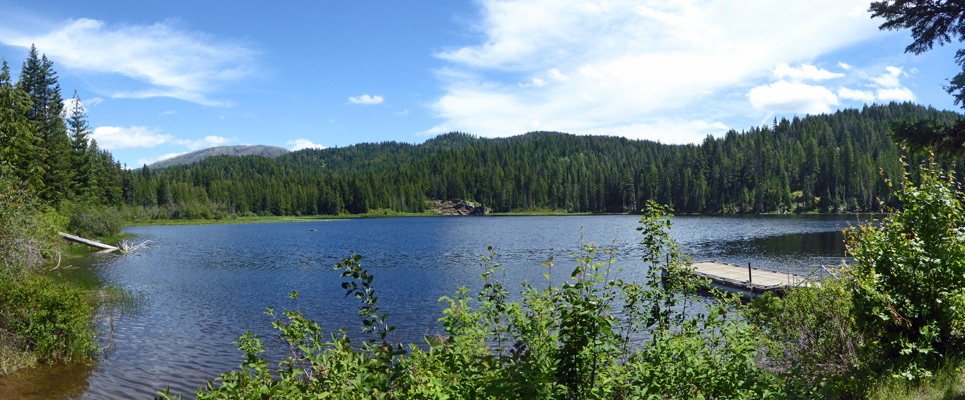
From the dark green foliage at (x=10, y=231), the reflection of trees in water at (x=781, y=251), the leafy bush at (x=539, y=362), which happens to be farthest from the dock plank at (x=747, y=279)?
the dark green foliage at (x=10, y=231)

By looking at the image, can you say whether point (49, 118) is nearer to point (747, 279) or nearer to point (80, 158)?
point (80, 158)

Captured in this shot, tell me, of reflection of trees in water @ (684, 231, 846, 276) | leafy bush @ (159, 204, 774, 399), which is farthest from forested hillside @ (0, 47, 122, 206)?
reflection of trees in water @ (684, 231, 846, 276)

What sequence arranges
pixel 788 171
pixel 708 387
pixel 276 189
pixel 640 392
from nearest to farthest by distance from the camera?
pixel 640 392 → pixel 708 387 → pixel 788 171 → pixel 276 189

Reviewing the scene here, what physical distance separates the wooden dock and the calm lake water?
4.29 metres

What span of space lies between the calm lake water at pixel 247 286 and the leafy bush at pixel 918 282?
1.36m

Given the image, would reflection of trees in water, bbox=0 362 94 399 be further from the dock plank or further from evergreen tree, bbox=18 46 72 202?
evergreen tree, bbox=18 46 72 202

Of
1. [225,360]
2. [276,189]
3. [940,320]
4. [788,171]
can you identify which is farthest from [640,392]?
[276,189]

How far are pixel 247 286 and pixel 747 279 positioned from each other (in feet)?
108

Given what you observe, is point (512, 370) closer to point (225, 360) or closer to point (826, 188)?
point (225, 360)

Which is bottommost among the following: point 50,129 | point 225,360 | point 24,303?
point 225,360

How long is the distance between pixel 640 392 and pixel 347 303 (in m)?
24.2

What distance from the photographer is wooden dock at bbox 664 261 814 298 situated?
89.5 feet

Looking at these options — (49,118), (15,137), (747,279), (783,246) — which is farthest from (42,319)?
(783,246)

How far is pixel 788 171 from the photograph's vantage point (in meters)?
167
